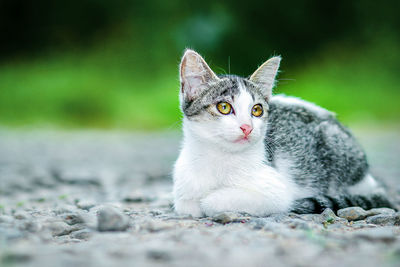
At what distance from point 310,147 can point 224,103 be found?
0.96 m

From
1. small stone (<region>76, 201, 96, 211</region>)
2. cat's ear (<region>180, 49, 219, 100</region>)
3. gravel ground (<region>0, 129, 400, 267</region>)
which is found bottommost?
gravel ground (<region>0, 129, 400, 267</region>)

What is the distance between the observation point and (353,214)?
299 cm

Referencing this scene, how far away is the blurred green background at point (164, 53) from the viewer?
448 inches

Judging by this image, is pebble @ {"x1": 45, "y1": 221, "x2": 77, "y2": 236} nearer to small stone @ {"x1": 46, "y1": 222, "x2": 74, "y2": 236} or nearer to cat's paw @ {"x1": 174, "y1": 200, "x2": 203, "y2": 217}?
small stone @ {"x1": 46, "y1": 222, "x2": 74, "y2": 236}

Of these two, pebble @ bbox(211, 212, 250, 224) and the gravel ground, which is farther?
pebble @ bbox(211, 212, 250, 224)

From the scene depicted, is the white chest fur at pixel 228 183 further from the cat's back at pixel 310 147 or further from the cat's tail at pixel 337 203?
the cat's back at pixel 310 147

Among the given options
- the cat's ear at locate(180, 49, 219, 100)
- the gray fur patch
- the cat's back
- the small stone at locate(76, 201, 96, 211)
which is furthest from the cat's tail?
the small stone at locate(76, 201, 96, 211)

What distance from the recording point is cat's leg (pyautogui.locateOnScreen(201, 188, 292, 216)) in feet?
9.52

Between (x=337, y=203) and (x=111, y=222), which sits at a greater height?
(x=337, y=203)

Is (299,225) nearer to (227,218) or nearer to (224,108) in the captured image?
(227,218)

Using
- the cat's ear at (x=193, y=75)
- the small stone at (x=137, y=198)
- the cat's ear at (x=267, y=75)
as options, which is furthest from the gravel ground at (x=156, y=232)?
the cat's ear at (x=267, y=75)

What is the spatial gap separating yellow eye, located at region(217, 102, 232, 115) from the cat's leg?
538 millimetres

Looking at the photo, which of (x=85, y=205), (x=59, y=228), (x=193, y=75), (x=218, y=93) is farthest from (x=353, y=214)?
(x=85, y=205)

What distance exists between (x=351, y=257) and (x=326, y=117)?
2.27 m
